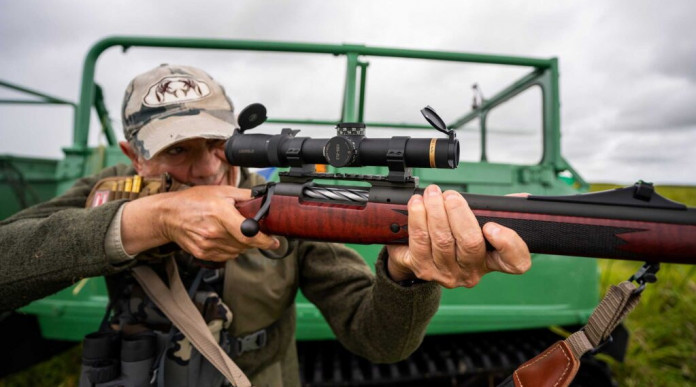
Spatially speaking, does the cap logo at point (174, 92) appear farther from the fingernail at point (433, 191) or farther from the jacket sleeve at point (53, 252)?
the fingernail at point (433, 191)

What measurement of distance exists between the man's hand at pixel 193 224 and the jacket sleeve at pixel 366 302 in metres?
0.44

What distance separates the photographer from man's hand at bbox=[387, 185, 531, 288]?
1150 mm

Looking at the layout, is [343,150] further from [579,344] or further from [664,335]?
[664,335]

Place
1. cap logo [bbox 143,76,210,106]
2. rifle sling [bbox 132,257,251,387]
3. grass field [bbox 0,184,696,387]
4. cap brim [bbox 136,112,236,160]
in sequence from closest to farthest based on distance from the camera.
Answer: rifle sling [bbox 132,257,251,387] < cap brim [bbox 136,112,236,160] < cap logo [bbox 143,76,210,106] < grass field [bbox 0,184,696,387]

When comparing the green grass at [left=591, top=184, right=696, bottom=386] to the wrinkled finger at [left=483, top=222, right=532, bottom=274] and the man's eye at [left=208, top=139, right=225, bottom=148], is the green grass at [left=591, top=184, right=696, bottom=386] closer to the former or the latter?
the wrinkled finger at [left=483, top=222, right=532, bottom=274]

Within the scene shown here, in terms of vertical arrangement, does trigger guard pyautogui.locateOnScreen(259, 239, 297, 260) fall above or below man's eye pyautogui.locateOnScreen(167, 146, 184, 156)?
below

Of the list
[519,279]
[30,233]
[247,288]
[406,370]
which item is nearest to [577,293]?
[519,279]

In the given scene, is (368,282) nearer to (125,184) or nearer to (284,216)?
(284,216)

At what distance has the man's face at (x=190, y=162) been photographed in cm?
181

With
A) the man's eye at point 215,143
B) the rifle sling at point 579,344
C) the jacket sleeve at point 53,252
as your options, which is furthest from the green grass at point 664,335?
the jacket sleeve at point 53,252

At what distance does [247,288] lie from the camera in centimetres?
179

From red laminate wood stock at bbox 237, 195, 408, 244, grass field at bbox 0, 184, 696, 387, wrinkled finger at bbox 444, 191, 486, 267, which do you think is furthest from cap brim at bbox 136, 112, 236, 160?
grass field at bbox 0, 184, 696, 387

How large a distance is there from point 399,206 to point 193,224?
0.71 meters

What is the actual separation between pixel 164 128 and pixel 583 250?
1.63 meters
